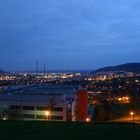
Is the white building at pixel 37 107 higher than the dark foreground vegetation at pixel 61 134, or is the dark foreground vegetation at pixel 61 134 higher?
the dark foreground vegetation at pixel 61 134

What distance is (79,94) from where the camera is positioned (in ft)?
102

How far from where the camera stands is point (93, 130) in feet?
26.3

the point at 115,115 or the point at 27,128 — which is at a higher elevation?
the point at 27,128

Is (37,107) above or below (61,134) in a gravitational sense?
below

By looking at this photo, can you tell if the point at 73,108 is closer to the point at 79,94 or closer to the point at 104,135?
the point at 79,94

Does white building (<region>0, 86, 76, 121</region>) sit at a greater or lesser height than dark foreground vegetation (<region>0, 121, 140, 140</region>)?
lesser

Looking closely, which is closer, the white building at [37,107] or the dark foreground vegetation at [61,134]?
the dark foreground vegetation at [61,134]

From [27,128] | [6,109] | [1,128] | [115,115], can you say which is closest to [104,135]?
[27,128]

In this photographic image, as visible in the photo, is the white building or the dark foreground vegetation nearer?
the dark foreground vegetation

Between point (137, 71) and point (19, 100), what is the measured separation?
9748cm

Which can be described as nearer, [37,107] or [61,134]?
[61,134]

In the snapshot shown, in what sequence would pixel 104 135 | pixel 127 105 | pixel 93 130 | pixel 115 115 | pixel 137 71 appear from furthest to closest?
pixel 137 71
pixel 127 105
pixel 115 115
pixel 93 130
pixel 104 135

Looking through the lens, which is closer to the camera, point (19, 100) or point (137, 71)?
point (19, 100)

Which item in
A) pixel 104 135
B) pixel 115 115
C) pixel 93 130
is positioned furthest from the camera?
pixel 115 115
